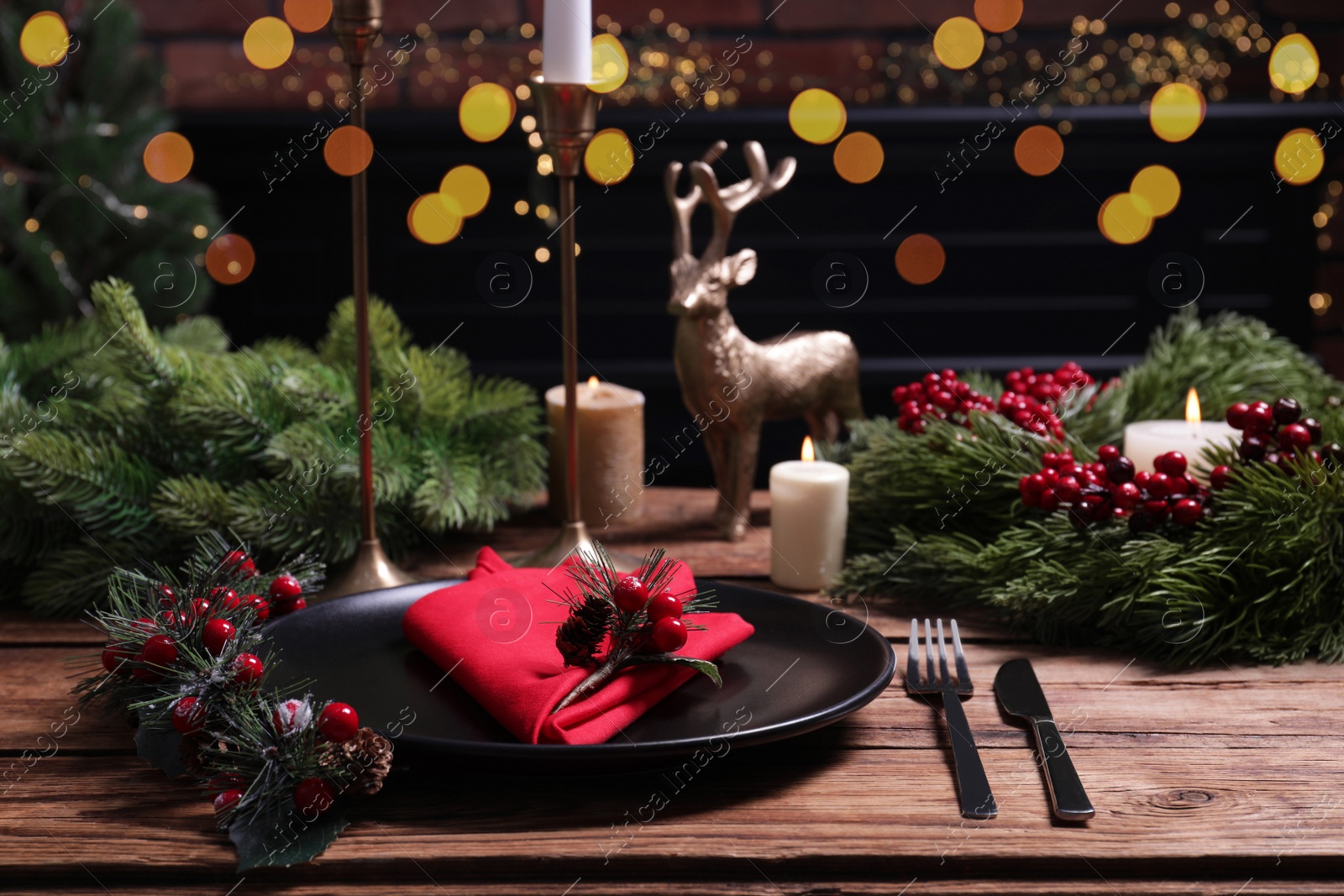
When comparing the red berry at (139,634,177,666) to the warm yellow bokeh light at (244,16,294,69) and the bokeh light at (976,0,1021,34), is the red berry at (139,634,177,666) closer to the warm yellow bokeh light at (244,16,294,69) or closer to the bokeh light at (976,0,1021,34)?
the warm yellow bokeh light at (244,16,294,69)

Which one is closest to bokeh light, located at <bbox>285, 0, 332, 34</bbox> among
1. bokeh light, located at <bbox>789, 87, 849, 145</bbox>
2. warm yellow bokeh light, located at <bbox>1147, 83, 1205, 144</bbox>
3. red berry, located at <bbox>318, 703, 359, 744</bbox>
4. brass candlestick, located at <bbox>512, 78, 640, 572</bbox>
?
bokeh light, located at <bbox>789, 87, 849, 145</bbox>

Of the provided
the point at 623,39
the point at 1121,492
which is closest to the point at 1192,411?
the point at 1121,492

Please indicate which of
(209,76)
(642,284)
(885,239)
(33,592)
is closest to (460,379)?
(33,592)

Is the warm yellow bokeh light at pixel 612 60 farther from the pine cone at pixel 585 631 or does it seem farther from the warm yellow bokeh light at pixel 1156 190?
the pine cone at pixel 585 631

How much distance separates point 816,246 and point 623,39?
19.7 inches

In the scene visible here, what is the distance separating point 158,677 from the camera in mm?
633

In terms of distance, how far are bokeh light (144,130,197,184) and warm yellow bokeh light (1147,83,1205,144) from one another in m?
1.64

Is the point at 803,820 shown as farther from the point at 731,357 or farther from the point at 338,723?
the point at 731,357

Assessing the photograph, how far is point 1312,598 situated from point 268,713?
2.18 ft

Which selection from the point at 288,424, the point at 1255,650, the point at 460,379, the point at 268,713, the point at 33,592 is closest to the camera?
the point at 268,713

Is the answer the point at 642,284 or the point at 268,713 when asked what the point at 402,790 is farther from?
the point at 642,284

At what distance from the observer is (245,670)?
1.97ft

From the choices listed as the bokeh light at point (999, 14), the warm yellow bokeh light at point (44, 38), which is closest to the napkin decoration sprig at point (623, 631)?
the warm yellow bokeh light at point (44, 38)

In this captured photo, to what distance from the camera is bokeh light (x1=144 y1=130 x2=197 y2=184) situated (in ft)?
6.22
